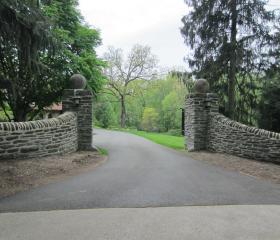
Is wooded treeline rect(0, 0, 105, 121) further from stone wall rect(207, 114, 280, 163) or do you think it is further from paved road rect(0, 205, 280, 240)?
stone wall rect(207, 114, 280, 163)

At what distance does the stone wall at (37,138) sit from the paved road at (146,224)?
13.5 ft

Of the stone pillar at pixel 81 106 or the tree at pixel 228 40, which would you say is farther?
the tree at pixel 228 40

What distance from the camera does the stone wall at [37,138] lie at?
8633 mm

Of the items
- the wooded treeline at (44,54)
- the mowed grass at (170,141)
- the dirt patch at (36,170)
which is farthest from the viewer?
the mowed grass at (170,141)

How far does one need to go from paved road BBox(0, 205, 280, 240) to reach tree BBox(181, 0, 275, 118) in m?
14.6

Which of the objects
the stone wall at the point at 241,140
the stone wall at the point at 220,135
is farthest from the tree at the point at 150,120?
the stone wall at the point at 241,140

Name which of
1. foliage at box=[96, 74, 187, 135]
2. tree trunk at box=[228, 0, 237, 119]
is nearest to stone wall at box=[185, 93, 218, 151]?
tree trunk at box=[228, 0, 237, 119]

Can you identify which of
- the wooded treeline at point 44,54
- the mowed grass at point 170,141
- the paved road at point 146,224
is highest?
the wooded treeline at point 44,54

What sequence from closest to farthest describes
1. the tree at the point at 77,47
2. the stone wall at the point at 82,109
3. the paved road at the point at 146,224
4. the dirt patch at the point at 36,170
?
the paved road at the point at 146,224 → the dirt patch at the point at 36,170 → the stone wall at the point at 82,109 → the tree at the point at 77,47

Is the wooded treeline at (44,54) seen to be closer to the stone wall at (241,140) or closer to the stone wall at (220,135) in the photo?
the stone wall at (220,135)

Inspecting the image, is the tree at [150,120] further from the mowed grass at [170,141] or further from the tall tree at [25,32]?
the tall tree at [25,32]

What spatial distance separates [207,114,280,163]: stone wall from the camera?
1092 cm

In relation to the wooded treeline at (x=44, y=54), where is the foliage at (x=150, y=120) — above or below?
below

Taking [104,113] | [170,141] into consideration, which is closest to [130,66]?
[104,113]
